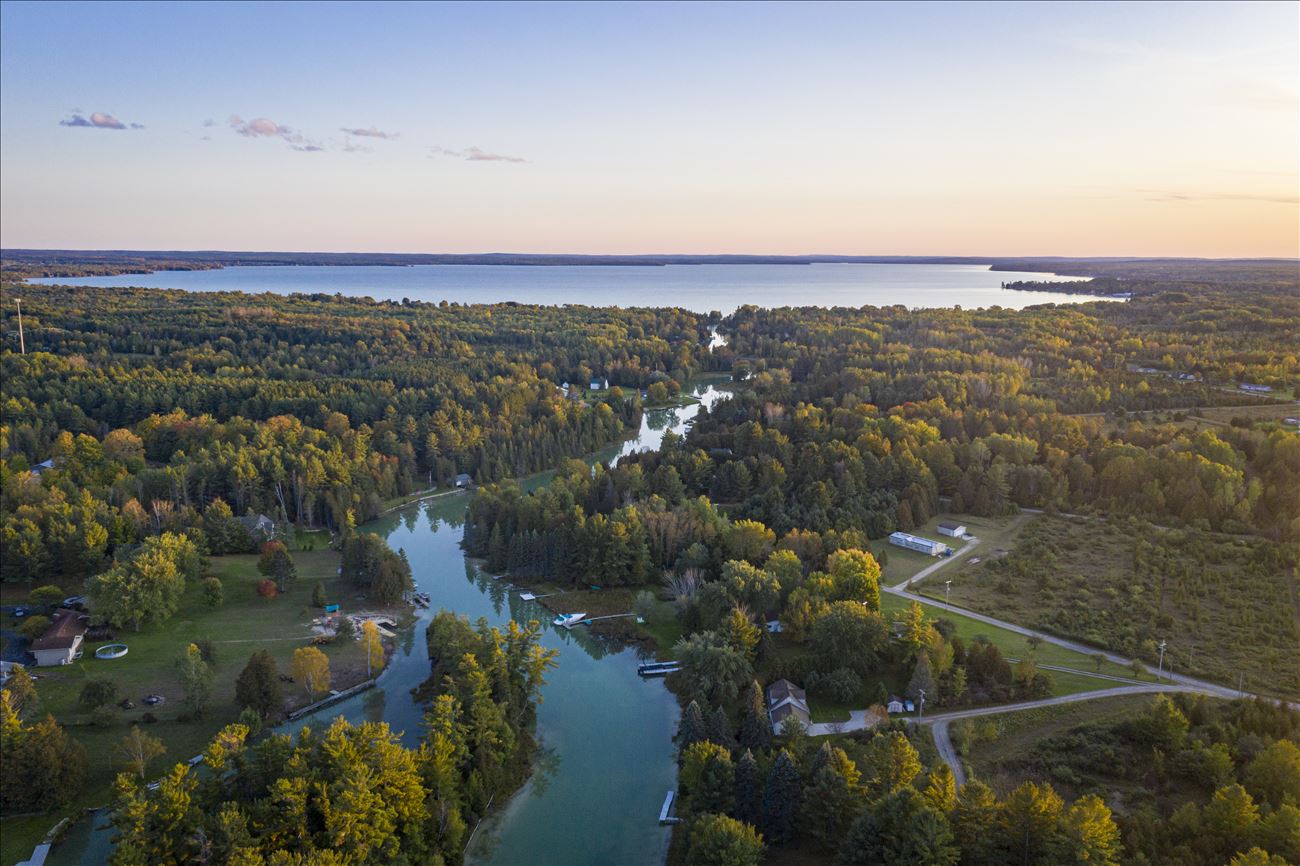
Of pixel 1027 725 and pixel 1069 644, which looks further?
pixel 1069 644

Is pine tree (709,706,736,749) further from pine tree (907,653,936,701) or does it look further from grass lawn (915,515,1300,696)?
grass lawn (915,515,1300,696)

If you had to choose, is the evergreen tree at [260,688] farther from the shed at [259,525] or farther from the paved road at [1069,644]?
the paved road at [1069,644]

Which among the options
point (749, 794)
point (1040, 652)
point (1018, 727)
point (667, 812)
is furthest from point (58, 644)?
point (1040, 652)

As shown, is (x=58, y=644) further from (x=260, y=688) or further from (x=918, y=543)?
(x=918, y=543)

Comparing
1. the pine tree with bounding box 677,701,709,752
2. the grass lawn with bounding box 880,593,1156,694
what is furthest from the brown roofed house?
the grass lawn with bounding box 880,593,1156,694

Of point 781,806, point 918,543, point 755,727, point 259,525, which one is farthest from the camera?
point 259,525

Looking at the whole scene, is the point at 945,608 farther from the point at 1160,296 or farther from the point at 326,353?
the point at 1160,296

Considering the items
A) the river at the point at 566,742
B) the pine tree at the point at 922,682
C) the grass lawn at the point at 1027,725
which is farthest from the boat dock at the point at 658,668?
the grass lawn at the point at 1027,725
